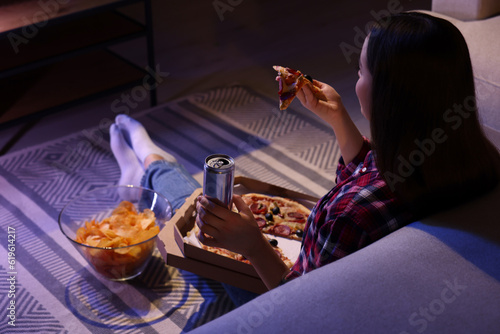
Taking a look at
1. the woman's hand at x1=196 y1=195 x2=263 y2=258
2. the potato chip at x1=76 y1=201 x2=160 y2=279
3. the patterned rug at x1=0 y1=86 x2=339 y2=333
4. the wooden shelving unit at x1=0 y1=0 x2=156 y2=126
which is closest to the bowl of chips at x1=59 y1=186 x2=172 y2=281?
the potato chip at x1=76 y1=201 x2=160 y2=279

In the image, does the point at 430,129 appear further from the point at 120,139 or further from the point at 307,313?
the point at 120,139

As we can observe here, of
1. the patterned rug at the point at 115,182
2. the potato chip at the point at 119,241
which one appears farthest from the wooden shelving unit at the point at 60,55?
the potato chip at the point at 119,241

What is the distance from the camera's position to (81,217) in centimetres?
185

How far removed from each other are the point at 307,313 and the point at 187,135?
1673 millimetres

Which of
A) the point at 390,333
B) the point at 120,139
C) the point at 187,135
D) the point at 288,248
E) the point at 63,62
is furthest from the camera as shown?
the point at 63,62

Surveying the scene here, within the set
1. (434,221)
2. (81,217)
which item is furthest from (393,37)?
(81,217)

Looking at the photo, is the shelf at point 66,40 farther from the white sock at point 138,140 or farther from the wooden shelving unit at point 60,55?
the white sock at point 138,140

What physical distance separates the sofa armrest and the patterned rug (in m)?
0.66

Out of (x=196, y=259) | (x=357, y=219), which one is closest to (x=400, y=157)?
(x=357, y=219)

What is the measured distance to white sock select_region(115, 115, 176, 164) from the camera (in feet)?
6.80

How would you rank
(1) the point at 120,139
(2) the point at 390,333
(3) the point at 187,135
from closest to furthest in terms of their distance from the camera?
(2) the point at 390,333
(1) the point at 120,139
(3) the point at 187,135

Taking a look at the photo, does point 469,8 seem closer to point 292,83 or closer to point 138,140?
point 292,83

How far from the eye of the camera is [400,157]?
1.01 meters

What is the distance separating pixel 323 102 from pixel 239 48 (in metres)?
1.87
